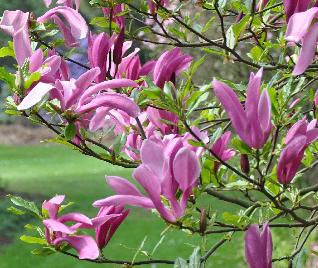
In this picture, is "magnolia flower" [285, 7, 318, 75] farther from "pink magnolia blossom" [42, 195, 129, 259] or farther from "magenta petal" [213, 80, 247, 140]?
"pink magnolia blossom" [42, 195, 129, 259]

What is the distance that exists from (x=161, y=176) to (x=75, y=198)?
1048 cm

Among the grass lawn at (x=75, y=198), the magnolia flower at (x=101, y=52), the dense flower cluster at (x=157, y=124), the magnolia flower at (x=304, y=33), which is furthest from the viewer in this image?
the grass lawn at (x=75, y=198)

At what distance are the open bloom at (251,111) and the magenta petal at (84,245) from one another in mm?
325

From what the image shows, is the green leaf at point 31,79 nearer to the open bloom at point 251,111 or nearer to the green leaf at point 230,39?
the open bloom at point 251,111

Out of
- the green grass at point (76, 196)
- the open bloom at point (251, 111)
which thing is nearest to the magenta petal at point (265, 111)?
the open bloom at point (251, 111)

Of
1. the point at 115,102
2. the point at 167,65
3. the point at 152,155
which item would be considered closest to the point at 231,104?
the point at 152,155

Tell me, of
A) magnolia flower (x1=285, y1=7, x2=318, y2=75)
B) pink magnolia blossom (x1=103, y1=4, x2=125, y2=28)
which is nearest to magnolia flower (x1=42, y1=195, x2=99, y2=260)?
magnolia flower (x1=285, y1=7, x2=318, y2=75)

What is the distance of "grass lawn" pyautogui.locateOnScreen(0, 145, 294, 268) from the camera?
7285 mm

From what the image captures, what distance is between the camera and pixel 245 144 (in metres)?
1.25

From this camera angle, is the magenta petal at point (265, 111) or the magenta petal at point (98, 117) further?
the magenta petal at point (98, 117)

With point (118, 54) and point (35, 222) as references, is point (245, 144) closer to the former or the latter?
point (118, 54)

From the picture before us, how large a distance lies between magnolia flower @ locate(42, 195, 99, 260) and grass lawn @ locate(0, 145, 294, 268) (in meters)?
0.42

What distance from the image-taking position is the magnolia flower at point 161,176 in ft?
3.68

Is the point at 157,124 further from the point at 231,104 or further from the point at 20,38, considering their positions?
the point at 231,104
